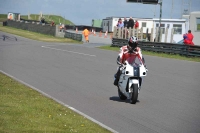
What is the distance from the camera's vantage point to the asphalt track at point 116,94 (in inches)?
369

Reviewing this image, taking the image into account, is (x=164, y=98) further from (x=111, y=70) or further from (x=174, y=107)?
(x=111, y=70)

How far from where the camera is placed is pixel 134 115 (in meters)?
10.1

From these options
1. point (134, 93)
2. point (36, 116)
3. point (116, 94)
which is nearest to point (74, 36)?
Result: point (116, 94)

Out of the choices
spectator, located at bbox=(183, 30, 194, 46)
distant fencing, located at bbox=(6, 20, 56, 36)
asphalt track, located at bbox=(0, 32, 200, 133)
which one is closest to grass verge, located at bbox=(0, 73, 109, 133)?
asphalt track, located at bbox=(0, 32, 200, 133)

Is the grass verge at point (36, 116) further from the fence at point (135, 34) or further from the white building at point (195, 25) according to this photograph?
the white building at point (195, 25)

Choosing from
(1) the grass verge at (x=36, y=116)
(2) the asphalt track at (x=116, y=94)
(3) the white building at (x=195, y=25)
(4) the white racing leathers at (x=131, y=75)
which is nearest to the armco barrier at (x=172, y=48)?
(2) the asphalt track at (x=116, y=94)

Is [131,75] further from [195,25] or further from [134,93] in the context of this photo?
[195,25]

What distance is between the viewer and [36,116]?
350 inches

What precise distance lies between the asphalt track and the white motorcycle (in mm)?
286

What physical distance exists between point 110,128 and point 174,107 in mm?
3241

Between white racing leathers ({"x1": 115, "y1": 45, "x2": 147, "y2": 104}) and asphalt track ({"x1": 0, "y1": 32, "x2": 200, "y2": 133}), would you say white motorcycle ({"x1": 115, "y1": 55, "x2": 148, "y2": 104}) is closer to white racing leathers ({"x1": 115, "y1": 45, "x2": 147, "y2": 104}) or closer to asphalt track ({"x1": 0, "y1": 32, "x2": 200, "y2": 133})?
white racing leathers ({"x1": 115, "y1": 45, "x2": 147, "y2": 104})

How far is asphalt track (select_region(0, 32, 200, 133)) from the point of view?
9.38 metres

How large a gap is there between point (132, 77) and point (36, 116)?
3.41m

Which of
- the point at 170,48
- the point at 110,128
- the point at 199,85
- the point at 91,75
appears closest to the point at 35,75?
the point at 91,75
